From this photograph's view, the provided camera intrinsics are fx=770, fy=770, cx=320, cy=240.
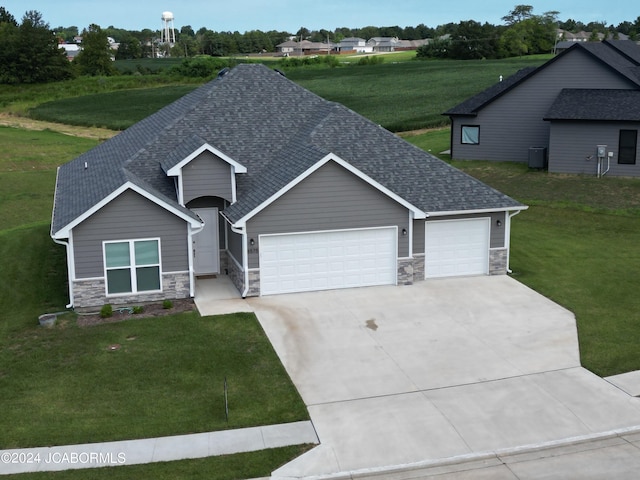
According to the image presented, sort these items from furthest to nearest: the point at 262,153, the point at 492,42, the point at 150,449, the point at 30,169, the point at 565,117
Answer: the point at 492,42 → the point at 30,169 → the point at 565,117 → the point at 262,153 → the point at 150,449

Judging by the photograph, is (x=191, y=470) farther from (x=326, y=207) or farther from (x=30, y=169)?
(x=30, y=169)

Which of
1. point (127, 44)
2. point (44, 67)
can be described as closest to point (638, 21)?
point (127, 44)

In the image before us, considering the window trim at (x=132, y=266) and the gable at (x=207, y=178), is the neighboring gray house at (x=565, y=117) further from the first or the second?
the window trim at (x=132, y=266)

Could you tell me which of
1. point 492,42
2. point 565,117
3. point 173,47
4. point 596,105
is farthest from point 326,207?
point 173,47

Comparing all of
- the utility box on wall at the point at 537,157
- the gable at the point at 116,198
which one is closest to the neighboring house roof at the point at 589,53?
the utility box on wall at the point at 537,157

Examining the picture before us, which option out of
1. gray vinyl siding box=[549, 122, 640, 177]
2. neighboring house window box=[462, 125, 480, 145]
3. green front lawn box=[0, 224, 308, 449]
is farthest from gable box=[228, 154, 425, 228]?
neighboring house window box=[462, 125, 480, 145]

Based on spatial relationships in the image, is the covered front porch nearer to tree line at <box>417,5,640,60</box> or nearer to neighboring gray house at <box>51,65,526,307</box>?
neighboring gray house at <box>51,65,526,307</box>
